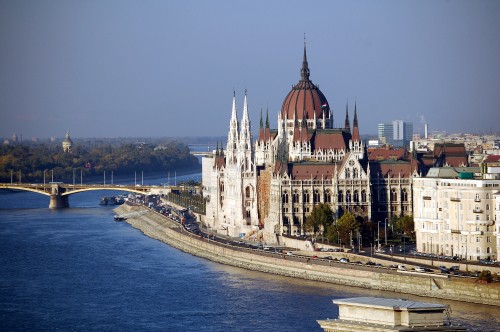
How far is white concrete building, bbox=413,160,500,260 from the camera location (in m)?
59.0

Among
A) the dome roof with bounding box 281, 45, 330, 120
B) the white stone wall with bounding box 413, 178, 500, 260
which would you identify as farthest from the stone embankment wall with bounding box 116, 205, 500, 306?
the dome roof with bounding box 281, 45, 330, 120

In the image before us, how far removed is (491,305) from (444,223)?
1041cm

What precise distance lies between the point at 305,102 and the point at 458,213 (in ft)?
90.1

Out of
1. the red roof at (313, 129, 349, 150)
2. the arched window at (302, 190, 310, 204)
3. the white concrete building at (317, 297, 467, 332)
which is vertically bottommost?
the white concrete building at (317, 297, 467, 332)

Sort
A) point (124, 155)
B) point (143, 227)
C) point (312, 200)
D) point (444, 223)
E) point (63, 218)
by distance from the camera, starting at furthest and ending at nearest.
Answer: point (124, 155) < point (63, 218) < point (143, 227) < point (312, 200) < point (444, 223)

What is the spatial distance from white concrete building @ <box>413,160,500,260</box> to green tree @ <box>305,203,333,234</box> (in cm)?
990

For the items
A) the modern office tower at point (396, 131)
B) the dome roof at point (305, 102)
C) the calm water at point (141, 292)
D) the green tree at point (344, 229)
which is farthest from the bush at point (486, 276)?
the modern office tower at point (396, 131)

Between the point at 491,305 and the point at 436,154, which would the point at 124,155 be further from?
the point at 491,305

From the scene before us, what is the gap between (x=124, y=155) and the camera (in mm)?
194875

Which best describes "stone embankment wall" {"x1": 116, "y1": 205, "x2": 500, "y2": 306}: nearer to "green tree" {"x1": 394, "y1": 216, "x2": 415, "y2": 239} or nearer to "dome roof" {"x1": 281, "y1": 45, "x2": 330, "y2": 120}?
"green tree" {"x1": 394, "y1": 216, "x2": 415, "y2": 239}

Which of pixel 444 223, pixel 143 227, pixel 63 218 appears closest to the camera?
pixel 444 223

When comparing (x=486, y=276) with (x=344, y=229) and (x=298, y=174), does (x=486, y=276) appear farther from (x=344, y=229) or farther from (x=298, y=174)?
(x=298, y=174)

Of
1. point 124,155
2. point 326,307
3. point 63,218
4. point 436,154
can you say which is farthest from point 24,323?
point 124,155

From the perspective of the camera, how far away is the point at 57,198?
372 feet
